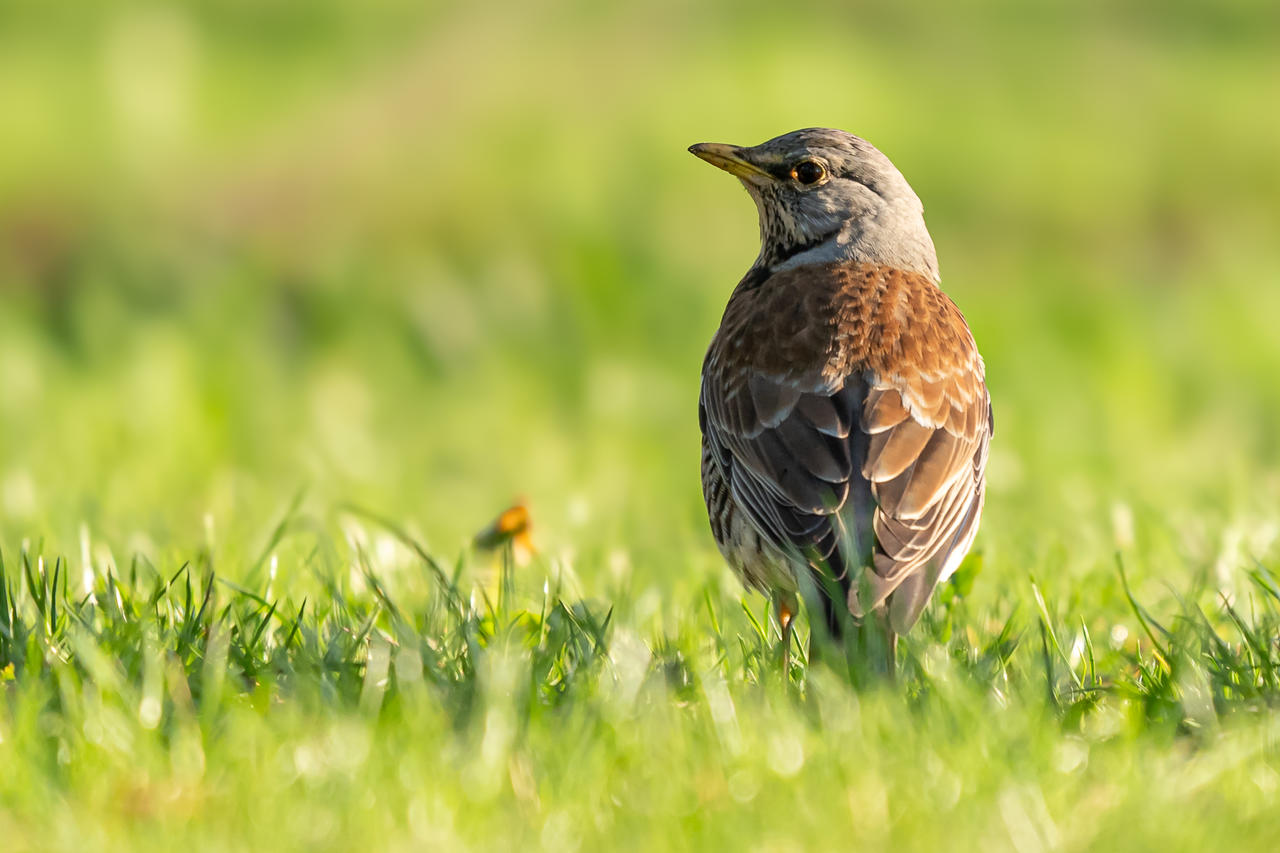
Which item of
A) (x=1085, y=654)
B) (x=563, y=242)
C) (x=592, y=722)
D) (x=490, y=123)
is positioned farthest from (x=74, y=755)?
(x=490, y=123)

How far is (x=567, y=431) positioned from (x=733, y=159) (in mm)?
3933

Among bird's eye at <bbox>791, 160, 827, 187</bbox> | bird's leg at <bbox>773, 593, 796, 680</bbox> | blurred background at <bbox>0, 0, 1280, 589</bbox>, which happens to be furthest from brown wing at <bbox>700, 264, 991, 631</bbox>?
blurred background at <bbox>0, 0, 1280, 589</bbox>

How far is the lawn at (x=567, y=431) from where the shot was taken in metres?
3.10

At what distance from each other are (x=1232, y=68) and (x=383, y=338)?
849 cm

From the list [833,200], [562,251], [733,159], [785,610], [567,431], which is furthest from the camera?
[562,251]

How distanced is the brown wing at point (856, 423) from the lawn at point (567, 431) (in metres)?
0.26

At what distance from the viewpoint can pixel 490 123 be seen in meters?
12.6

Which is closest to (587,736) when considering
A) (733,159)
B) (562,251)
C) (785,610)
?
(785,610)

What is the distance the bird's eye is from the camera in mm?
5367

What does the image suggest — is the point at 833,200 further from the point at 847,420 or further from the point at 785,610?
the point at 785,610

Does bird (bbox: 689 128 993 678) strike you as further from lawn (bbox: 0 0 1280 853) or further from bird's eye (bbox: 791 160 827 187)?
lawn (bbox: 0 0 1280 853)

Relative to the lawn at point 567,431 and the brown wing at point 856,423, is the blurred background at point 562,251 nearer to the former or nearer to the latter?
the lawn at point 567,431

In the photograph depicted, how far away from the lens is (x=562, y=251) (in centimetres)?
1075

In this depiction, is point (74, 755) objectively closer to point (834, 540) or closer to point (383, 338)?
point (834, 540)
